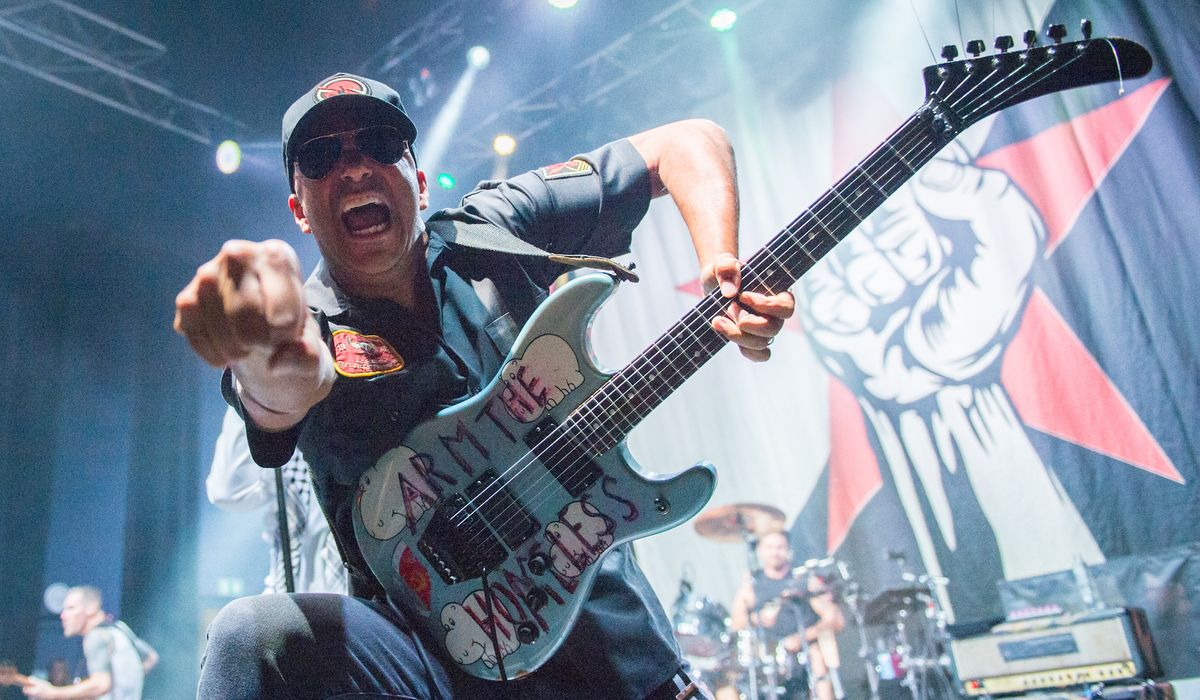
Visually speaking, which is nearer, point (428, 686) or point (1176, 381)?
point (428, 686)

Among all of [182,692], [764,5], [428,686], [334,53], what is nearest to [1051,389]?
[764,5]

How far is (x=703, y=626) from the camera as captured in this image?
23.9ft

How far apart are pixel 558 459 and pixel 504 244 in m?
0.54

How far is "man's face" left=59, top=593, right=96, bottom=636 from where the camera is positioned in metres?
7.62

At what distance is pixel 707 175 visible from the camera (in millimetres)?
2020

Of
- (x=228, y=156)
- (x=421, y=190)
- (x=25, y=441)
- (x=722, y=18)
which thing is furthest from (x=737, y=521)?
(x=25, y=441)

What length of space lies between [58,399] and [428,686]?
9.07m

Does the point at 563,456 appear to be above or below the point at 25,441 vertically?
below

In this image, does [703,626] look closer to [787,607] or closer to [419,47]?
[787,607]

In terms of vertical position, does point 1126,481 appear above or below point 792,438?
below

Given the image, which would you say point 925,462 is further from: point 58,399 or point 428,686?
point 58,399

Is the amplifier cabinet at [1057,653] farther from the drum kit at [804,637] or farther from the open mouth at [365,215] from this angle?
the open mouth at [365,215]

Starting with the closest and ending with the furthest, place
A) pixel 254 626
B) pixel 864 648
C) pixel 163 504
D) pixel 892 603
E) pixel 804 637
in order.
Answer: pixel 254 626 → pixel 892 603 → pixel 864 648 → pixel 804 637 → pixel 163 504

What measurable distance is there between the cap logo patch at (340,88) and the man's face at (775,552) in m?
6.36
